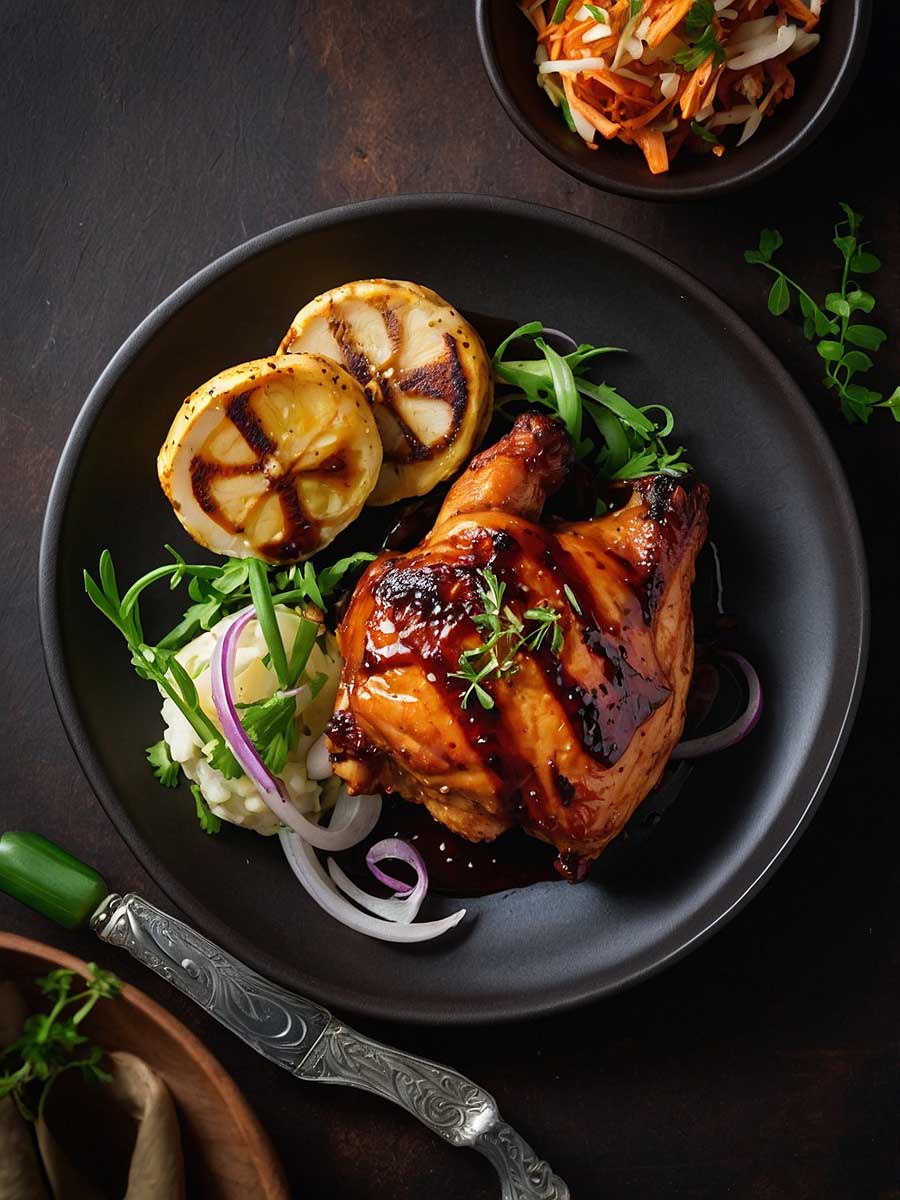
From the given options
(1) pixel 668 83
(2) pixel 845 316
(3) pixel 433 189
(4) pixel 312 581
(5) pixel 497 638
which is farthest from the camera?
(3) pixel 433 189

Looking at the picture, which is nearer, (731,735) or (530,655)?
(530,655)

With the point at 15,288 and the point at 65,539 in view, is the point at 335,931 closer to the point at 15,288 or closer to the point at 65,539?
the point at 65,539

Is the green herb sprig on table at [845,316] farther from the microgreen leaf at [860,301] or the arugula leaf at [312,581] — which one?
the arugula leaf at [312,581]

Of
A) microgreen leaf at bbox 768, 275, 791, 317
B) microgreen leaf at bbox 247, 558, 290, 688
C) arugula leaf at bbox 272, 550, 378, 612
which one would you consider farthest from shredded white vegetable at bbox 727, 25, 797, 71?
microgreen leaf at bbox 247, 558, 290, 688

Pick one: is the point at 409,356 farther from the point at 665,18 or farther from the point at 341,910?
the point at 341,910

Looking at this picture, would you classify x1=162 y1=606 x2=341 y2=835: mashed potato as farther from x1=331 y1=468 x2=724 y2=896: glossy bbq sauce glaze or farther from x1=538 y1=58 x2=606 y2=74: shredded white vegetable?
x1=538 y1=58 x2=606 y2=74: shredded white vegetable

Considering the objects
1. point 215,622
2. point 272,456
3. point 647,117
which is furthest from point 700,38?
point 215,622

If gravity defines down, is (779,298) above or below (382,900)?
above
